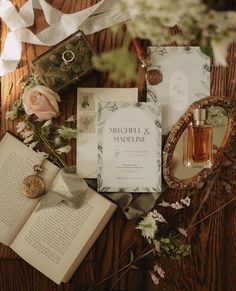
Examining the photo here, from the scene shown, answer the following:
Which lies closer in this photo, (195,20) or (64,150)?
(195,20)

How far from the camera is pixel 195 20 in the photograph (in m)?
0.78

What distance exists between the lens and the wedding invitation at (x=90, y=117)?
48.9 inches

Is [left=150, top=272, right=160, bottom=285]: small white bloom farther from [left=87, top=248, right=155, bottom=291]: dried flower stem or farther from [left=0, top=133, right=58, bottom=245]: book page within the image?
[left=0, top=133, right=58, bottom=245]: book page

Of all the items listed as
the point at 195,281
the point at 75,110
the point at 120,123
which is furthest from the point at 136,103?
the point at 195,281

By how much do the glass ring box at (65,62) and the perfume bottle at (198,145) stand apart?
1.10ft

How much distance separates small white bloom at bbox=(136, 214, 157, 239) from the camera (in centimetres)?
117

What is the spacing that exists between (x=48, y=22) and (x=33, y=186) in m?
0.48

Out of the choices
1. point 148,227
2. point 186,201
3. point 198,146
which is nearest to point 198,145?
point 198,146

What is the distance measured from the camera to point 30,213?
1.24 metres

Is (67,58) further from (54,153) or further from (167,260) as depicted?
(167,260)
